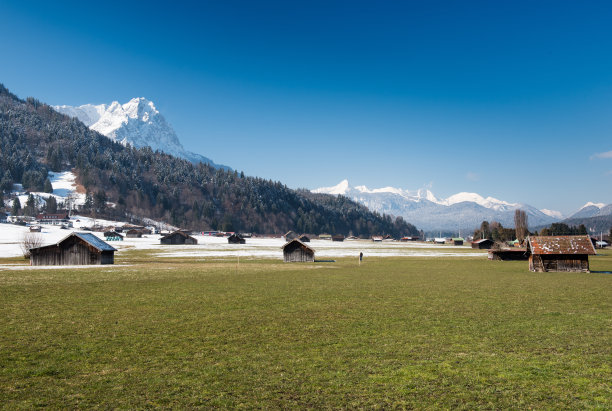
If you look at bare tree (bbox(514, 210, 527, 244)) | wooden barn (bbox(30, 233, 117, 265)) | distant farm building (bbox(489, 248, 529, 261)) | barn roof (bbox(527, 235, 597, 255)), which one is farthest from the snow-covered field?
barn roof (bbox(527, 235, 597, 255))

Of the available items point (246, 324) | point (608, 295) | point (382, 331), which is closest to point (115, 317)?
point (246, 324)

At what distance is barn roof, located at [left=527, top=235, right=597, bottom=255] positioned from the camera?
184 ft

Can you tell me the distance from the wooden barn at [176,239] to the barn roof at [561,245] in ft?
381

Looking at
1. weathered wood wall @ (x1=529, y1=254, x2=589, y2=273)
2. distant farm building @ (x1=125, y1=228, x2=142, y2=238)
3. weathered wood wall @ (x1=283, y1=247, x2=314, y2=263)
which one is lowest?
weathered wood wall @ (x1=529, y1=254, x2=589, y2=273)

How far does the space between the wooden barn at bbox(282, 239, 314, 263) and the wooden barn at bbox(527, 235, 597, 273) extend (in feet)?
111

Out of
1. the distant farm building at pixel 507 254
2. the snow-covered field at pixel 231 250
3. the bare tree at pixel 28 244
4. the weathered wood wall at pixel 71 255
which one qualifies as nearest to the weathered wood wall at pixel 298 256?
the snow-covered field at pixel 231 250

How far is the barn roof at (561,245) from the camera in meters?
56.1

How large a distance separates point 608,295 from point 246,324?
28407mm

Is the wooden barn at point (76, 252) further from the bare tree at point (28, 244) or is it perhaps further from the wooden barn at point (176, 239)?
the wooden barn at point (176, 239)

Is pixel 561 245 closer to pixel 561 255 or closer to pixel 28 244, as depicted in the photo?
pixel 561 255

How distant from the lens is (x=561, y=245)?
57031 millimetres

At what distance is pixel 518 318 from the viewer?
22719 millimetres

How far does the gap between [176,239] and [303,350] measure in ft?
454

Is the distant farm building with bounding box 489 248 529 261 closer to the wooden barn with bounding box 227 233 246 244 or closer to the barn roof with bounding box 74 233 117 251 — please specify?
the barn roof with bounding box 74 233 117 251
